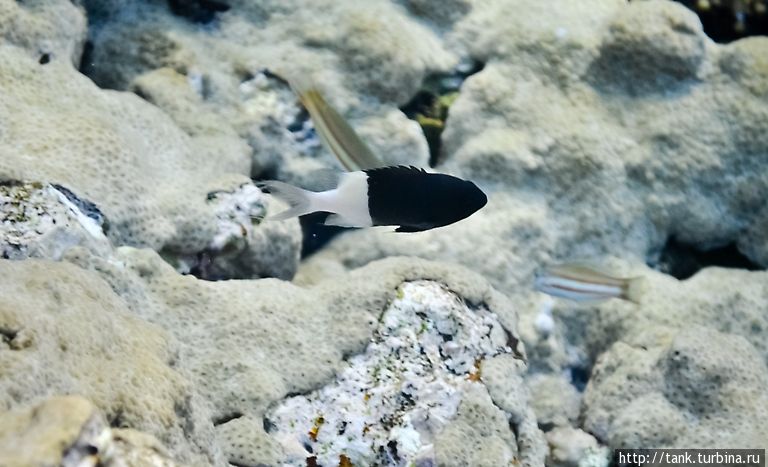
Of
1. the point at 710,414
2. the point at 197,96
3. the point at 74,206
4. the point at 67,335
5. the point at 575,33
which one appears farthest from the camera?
the point at 575,33

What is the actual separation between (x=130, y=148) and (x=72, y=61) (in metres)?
0.90

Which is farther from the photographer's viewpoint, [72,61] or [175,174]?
[72,61]

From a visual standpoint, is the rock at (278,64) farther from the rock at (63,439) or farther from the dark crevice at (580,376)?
the rock at (63,439)

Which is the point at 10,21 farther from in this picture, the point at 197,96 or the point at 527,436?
the point at 527,436

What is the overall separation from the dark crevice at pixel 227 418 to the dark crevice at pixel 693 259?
10.1 feet

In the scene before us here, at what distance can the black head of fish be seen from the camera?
2199 mm

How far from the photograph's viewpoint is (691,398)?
12.1 feet

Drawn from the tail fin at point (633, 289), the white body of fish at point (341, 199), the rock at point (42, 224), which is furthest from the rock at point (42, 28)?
the tail fin at point (633, 289)

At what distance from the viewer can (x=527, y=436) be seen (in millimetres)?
3262

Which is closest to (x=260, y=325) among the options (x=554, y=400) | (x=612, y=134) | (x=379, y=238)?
(x=379, y=238)

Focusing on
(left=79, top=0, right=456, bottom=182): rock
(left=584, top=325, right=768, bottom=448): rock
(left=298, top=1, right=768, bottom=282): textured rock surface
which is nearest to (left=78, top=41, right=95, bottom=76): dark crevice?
(left=79, top=0, right=456, bottom=182): rock

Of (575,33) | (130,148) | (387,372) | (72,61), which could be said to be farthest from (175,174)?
(575,33)

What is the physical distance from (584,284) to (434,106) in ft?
4.93

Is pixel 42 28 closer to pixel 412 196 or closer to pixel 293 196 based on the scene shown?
pixel 293 196
